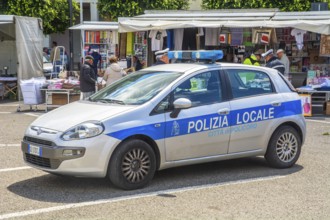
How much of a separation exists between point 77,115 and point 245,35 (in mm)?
10871

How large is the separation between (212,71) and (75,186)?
245cm

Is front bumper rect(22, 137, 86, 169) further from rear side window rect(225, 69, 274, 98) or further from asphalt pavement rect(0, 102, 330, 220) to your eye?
rear side window rect(225, 69, 274, 98)

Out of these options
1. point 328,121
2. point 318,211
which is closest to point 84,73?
point 328,121

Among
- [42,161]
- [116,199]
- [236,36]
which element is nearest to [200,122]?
[116,199]

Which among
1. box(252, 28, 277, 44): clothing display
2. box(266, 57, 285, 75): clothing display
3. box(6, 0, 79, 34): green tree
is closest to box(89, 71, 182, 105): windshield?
box(266, 57, 285, 75): clothing display

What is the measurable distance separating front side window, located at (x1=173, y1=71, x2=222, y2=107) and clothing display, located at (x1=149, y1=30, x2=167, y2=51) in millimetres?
9672

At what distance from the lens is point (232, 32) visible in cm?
1625

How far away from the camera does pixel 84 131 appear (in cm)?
602

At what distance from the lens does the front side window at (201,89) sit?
677 centimetres

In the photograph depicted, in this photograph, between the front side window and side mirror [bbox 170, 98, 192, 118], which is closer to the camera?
side mirror [bbox 170, 98, 192, 118]

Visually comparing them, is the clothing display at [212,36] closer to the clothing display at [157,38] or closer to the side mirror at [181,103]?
the clothing display at [157,38]

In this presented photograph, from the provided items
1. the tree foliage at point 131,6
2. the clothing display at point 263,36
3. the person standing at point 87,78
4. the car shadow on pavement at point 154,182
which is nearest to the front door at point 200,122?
the car shadow on pavement at point 154,182

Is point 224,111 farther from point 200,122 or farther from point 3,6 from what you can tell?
point 3,6

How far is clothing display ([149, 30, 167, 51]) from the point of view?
54.4 feet
